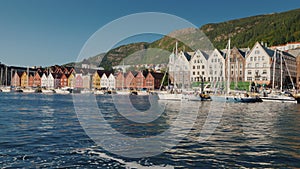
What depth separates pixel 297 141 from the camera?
1786 cm

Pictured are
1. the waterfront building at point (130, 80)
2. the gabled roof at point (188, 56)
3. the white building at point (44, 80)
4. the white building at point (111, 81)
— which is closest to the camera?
the gabled roof at point (188, 56)

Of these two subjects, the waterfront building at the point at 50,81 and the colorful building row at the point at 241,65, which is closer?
the colorful building row at the point at 241,65

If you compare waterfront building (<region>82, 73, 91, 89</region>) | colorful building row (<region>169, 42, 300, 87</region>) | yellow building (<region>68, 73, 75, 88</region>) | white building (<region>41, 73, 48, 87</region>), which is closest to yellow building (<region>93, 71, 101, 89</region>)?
waterfront building (<region>82, 73, 91, 89</region>)

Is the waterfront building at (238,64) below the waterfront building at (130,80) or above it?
above

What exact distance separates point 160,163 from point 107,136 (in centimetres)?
689

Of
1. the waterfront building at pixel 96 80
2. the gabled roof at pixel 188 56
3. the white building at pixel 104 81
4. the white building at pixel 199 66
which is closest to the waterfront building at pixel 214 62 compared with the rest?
the white building at pixel 199 66


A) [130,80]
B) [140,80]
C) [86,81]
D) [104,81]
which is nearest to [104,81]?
[104,81]

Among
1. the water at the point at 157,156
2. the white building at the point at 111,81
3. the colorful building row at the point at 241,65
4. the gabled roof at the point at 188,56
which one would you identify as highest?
the gabled roof at the point at 188,56

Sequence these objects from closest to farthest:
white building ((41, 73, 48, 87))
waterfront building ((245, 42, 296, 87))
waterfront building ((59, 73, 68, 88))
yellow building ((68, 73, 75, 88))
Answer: waterfront building ((245, 42, 296, 87)) < yellow building ((68, 73, 75, 88)) < waterfront building ((59, 73, 68, 88)) < white building ((41, 73, 48, 87))

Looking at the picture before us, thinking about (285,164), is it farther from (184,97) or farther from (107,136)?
(184,97)

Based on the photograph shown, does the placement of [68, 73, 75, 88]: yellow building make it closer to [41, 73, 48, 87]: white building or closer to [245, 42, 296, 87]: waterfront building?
[41, 73, 48, 87]: white building

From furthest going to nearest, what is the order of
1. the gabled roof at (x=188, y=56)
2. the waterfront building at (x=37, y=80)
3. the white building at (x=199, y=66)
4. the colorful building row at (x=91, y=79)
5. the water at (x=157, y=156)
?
1. the waterfront building at (x=37, y=80)
2. the colorful building row at (x=91, y=79)
3. the gabled roof at (x=188, y=56)
4. the white building at (x=199, y=66)
5. the water at (x=157, y=156)

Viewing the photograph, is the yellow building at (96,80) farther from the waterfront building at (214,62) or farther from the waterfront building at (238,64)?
the waterfront building at (238,64)

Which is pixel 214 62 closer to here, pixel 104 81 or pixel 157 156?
pixel 104 81
